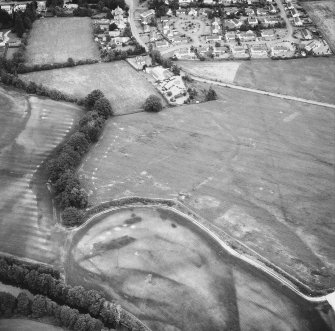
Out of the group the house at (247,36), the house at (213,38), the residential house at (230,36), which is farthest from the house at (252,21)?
the house at (213,38)

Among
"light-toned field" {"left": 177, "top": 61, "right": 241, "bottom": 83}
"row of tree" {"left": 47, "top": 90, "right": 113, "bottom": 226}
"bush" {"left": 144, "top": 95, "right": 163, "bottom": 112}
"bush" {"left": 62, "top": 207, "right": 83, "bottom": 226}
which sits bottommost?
"bush" {"left": 62, "top": 207, "right": 83, "bottom": 226}

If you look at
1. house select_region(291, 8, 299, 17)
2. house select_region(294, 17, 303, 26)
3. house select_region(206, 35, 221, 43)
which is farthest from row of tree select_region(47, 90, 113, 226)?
house select_region(291, 8, 299, 17)

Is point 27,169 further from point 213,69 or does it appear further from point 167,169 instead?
point 213,69

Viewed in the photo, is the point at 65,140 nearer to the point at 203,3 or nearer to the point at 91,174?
the point at 91,174

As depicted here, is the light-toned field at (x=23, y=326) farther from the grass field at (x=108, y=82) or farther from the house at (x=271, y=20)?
the house at (x=271, y=20)

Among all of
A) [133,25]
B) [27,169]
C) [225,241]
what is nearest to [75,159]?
[27,169]

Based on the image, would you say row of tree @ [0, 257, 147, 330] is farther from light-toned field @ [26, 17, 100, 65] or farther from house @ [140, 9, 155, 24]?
house @ [140, 9, 155, 24]
